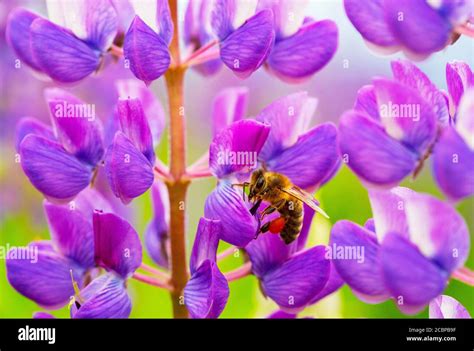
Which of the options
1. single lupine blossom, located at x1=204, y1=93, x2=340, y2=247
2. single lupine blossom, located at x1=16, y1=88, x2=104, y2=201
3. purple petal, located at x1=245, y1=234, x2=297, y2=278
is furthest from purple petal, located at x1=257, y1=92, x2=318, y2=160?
single lupine blossom, located at x1=16, y1=88, x2=104, y2=201

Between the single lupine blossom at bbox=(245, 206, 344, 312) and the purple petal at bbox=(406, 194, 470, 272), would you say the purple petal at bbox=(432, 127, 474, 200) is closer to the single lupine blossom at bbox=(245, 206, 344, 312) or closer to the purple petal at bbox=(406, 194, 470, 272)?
the purple petal at bbox=(406, 194, 470, 272)

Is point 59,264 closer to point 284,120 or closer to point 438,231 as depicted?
point 284,120

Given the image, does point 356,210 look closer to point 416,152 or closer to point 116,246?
point 416,152

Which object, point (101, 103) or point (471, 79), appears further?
point (101, 103)

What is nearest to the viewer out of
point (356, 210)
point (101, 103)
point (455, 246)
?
point (455, 246)

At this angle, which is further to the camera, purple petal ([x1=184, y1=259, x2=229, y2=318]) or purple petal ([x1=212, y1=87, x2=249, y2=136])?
purple petal ([x1=212, y1=87, x2=249, y2=136])

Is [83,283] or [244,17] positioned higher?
[244,17]
